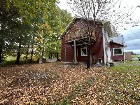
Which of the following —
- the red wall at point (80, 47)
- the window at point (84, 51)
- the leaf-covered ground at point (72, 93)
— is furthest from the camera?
the window at point (84, 51)

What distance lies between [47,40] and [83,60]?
12138 millimetres

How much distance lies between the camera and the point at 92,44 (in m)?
32.2

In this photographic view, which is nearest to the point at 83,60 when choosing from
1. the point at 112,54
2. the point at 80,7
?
the point at 112,54

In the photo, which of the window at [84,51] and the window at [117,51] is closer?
the window at [84,51]

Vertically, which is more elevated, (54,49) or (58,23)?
(58,23)

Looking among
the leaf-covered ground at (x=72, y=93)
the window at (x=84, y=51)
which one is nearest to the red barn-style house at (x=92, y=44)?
the window at (x=84, y=51)

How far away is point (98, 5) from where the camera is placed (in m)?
24.5

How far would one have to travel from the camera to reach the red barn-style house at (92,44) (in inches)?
1200

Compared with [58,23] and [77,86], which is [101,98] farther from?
[58,23]

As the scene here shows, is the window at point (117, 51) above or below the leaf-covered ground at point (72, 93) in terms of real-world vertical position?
above

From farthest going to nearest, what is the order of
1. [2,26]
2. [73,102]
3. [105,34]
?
[105,34] → [2,26] → [73,102]

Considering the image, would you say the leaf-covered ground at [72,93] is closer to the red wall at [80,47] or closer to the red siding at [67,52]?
the red wall at [80,47]

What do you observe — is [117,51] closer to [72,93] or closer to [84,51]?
[84,51]

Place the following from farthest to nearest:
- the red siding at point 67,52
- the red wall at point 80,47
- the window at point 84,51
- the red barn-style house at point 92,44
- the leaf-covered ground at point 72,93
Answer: the red siding at point 67,52, the window at point 84,51, the red wall at point 80,47, the red barn-style house at point 92,44, the leaf-covered ground at point 72,93
